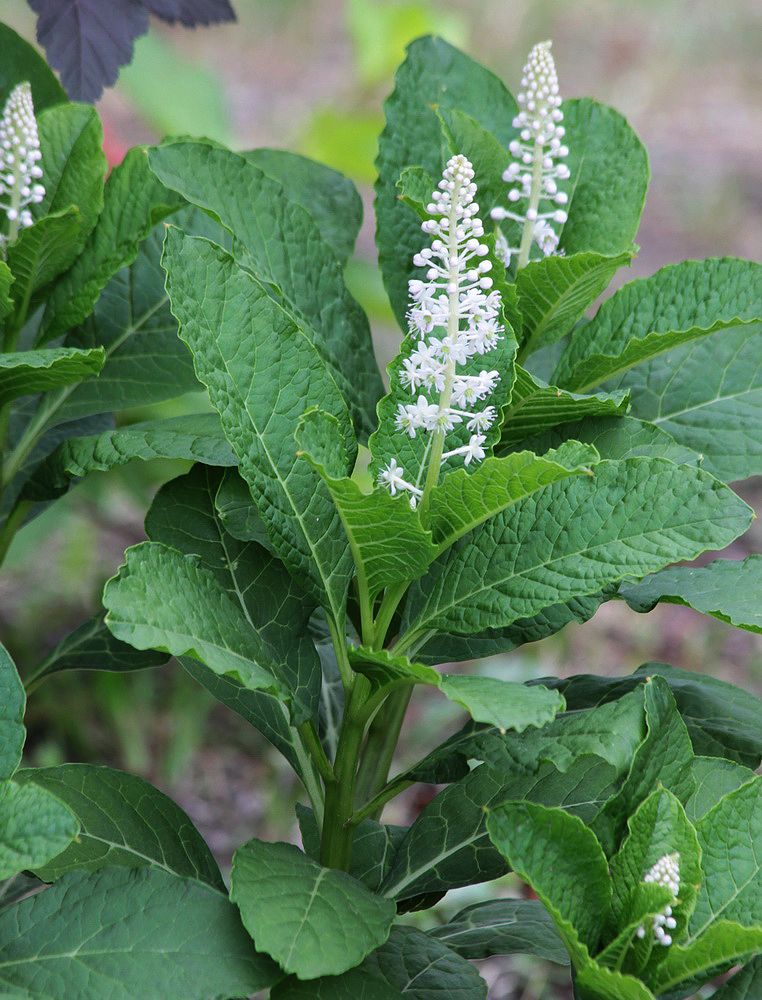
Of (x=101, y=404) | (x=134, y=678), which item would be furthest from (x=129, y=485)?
(x=101, y=404)

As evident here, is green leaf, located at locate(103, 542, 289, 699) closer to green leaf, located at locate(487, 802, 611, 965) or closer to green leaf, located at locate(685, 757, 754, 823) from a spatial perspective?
green leaf, located at locate(487, 802, 611, 965)

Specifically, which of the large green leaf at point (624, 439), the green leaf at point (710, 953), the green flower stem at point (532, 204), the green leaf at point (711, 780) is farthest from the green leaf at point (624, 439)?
the green leaf at point (710, 953)

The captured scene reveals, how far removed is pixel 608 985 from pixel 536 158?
0.92 meters

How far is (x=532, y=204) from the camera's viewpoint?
4.32 feet

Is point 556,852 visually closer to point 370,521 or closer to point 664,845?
point 664,845

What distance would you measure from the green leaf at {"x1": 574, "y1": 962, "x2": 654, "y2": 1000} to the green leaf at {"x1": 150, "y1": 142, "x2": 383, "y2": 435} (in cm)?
67

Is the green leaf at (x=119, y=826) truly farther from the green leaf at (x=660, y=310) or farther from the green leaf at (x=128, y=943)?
the green leaf at (x=660, y=310)

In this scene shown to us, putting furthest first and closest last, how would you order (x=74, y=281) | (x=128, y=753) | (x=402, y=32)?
(x=402, y=32)
(x=128, y=753)
(x=74, y=281)

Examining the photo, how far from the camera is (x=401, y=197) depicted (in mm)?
1183

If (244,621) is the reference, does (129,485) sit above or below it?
above

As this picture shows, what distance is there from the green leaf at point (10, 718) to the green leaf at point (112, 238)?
0.48 metres

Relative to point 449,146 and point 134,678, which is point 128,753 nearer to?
point 134,678

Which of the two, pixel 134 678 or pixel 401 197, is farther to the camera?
pixel 134 678

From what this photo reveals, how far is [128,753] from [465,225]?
70.5 inches
